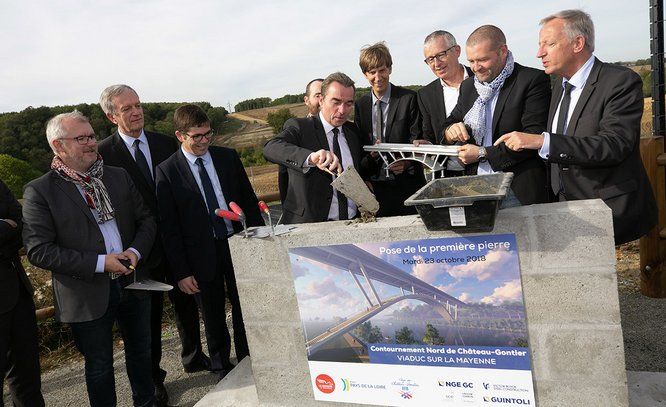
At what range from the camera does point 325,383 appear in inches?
111

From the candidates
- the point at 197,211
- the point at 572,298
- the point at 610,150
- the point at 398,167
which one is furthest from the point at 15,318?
the point at 610,150

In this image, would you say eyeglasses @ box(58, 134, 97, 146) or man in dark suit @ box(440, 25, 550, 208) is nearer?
eyeglasses @ box(58, 134, 97, 146)

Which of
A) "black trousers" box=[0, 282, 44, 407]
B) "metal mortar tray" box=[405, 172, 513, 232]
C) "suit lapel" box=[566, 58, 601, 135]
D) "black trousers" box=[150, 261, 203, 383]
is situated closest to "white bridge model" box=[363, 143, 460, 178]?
"metal mortar tray" box=[405, 172, 513, 232]

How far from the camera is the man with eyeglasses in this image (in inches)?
147

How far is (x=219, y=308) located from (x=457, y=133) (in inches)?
87.9

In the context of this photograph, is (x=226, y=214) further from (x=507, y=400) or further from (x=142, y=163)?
(x=507, y=400)

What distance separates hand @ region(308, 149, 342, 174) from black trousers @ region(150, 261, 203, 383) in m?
1.78

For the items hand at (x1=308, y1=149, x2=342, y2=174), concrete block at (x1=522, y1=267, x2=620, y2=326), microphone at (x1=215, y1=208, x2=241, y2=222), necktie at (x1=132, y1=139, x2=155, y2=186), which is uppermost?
necktie at (x1=132, y1=139, x2=155, y2=186)

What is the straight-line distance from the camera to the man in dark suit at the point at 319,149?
10.3ft

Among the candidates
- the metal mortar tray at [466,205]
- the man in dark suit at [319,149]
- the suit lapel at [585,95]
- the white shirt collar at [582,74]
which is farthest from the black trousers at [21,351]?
the white shirt collar at [582,74]

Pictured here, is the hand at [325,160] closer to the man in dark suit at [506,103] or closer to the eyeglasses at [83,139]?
the man in dark suit at [506,103]

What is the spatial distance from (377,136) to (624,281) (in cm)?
344

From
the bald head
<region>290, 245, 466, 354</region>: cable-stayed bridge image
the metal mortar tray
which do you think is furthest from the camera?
the bald head

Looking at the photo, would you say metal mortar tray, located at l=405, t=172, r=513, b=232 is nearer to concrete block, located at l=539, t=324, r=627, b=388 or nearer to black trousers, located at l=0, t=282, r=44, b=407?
concrete block, located at l=539, t=324, r=627, b=388
